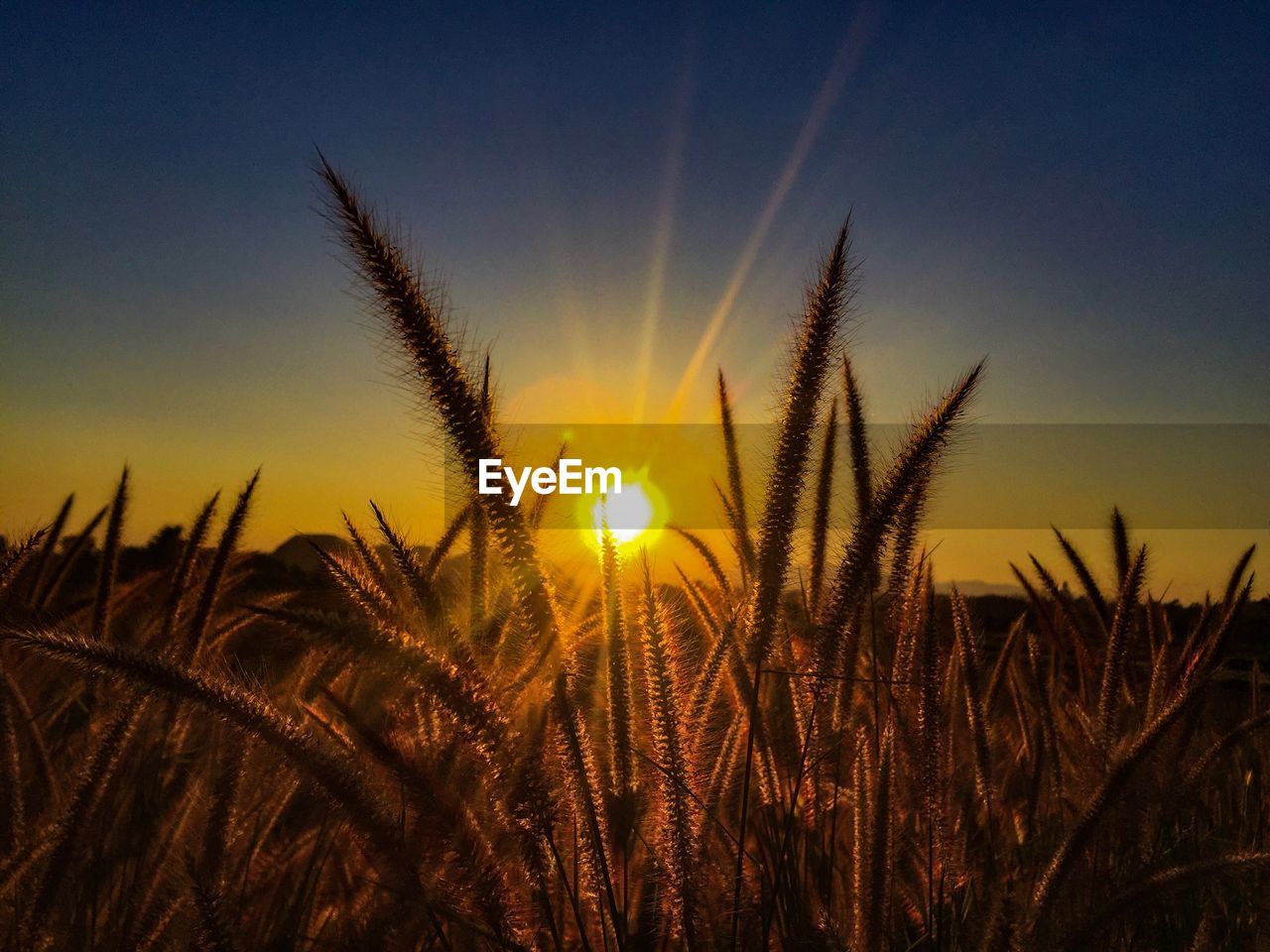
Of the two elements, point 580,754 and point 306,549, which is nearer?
point 580,754

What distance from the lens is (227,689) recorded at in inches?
46.9

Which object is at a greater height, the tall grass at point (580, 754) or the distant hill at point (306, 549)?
the distant hill at point (306, 549)

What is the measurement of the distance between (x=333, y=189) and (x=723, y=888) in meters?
1.84

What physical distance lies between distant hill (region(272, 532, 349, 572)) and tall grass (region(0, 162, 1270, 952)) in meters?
0.10

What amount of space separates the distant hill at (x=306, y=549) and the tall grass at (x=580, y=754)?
10 centimetres

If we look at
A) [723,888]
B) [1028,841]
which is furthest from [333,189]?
[1028,841]

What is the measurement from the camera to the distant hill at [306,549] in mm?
2064

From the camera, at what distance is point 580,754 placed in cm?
138

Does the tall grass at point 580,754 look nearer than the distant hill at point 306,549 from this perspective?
Yes

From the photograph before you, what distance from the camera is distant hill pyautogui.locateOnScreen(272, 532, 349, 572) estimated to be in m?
2.06

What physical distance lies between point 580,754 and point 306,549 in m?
1.75

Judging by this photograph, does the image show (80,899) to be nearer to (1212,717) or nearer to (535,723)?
(535,723)

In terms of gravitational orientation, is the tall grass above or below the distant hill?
below

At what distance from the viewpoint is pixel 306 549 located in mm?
2816
